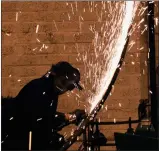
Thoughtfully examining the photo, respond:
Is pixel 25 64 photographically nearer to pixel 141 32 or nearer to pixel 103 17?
pixel 103 17

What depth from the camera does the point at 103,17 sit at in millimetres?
4918

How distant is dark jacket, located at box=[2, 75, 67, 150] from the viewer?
2.82m

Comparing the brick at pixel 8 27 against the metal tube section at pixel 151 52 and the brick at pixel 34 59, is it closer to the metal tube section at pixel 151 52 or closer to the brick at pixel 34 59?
the brick at pixel 34 59

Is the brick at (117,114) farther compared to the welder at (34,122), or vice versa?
the brick at (117,114)

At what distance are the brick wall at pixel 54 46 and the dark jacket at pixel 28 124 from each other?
6.40 feet

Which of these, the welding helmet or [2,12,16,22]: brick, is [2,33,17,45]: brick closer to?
[2,12,16,22]: brick

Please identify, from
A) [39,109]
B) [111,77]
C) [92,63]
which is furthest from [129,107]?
[39,109]

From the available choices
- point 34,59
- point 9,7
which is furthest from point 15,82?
point 9,7

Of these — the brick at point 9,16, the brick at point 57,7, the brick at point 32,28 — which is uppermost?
the brick at point 57,7

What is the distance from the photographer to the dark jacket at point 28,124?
2818 mm

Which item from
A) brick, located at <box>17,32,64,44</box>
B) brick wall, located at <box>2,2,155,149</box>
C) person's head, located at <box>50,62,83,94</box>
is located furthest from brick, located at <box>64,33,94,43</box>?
person's head, located at <box>50,62,83,94</box>

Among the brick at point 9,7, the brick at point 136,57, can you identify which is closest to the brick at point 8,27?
the brick at point 9,7

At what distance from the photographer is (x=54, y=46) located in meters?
4.96

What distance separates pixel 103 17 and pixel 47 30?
2.30 feet
